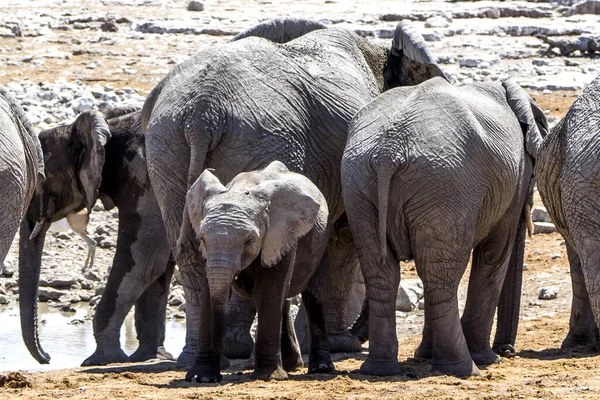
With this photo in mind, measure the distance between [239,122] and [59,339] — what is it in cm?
366

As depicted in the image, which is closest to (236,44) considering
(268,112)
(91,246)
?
(268,112)

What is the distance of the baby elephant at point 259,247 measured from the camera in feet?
23.2

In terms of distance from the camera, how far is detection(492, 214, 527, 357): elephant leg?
9.01 metres

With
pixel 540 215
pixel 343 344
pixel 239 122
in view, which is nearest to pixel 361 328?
pixel 343 344

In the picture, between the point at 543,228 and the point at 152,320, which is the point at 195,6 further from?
the point at 152,320

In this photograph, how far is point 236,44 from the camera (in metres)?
8.52

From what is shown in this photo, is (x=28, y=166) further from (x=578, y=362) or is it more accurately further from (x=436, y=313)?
(x=578, y=362)

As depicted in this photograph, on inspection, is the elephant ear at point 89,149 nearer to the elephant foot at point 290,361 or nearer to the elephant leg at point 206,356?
the elephant foot at point 290,361

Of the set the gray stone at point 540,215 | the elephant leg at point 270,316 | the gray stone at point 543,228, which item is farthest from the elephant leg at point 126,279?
the gray stone at point 540,215

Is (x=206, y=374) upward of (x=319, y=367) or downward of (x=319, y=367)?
upward

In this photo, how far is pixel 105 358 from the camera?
9797mm

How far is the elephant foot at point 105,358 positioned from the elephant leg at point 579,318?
106 inches

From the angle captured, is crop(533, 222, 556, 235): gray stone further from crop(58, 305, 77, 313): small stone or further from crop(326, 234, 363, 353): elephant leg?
crop(326, 234, 363, 353): elephant leg

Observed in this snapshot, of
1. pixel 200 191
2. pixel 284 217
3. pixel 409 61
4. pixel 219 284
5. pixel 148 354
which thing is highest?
pixel 409 61
